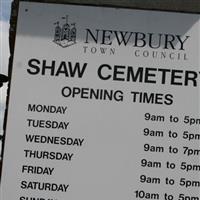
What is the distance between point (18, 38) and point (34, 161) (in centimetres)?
92

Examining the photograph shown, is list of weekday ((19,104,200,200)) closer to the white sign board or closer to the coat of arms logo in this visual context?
the white sign board

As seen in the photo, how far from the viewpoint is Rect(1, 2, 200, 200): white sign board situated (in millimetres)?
3965

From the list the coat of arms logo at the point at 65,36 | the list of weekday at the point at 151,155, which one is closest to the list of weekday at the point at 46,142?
the list of weekday at the point at 151,155

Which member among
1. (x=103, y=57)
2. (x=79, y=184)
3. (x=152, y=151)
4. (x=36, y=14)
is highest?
(x=36, y=14)

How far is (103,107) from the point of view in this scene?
402 cm

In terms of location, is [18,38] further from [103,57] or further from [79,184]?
[79,184]

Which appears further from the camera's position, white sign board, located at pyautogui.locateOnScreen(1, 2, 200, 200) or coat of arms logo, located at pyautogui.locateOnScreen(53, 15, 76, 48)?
coat of arms logo, located at pyautogui.locateOnScreen(53, 15, 76, 48)

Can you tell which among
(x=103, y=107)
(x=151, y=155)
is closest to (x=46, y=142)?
(x=103, y=107)

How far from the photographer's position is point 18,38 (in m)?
4.13

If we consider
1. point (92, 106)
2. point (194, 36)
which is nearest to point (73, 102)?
point (92, 106)

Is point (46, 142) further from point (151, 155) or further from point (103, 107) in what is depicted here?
point (151, 155)

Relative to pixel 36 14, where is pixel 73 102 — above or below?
below

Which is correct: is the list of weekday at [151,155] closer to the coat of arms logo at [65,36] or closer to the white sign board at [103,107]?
the white sign board at [103,107]

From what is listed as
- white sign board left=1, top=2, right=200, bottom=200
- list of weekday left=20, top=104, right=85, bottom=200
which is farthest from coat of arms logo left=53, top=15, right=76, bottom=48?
list of weekday left=20, top=104, right=85, bottom=200
